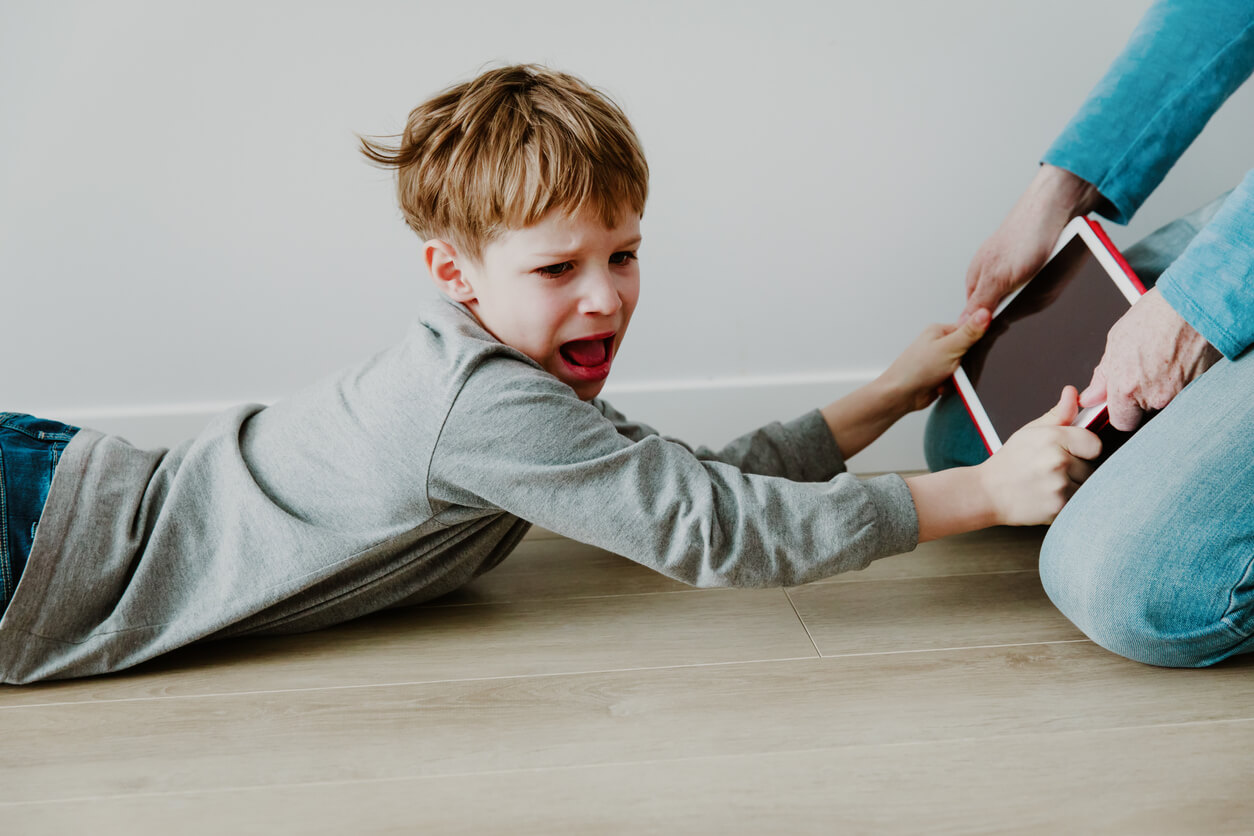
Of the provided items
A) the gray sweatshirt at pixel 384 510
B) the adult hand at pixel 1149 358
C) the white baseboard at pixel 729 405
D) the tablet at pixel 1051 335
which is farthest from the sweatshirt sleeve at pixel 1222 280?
the white baseboard at pixel 729 405

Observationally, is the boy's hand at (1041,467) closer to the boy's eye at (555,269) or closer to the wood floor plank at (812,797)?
the wood floor plank at (812,797)

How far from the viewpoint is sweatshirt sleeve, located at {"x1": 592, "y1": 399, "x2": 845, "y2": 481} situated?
3.61ft

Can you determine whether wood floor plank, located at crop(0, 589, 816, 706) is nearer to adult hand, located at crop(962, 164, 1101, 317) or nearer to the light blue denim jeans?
the light blue denim jeans

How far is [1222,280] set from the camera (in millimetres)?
701

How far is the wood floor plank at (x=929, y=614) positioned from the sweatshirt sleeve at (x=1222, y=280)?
0.92 ft

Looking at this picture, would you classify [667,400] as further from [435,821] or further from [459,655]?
[435,821]

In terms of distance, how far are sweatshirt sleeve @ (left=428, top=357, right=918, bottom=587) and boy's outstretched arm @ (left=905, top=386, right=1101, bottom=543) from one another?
0.04 meters

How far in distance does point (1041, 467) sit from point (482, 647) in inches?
19.6

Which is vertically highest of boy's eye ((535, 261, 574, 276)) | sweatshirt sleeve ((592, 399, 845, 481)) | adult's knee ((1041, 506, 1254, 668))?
boy's eye ((535, 261, 574, 276))

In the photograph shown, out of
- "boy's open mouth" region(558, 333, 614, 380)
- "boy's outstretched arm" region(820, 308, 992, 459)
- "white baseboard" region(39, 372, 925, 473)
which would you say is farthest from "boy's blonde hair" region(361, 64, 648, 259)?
"white baseboard" region(39, 372, 925, 473)

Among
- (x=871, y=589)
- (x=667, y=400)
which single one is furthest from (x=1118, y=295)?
(x=667, y=400)

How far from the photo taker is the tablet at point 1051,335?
0.89 metres

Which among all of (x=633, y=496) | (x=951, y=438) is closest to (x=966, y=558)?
(x=951, y=438)

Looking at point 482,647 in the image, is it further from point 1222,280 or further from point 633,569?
point 1222,280
